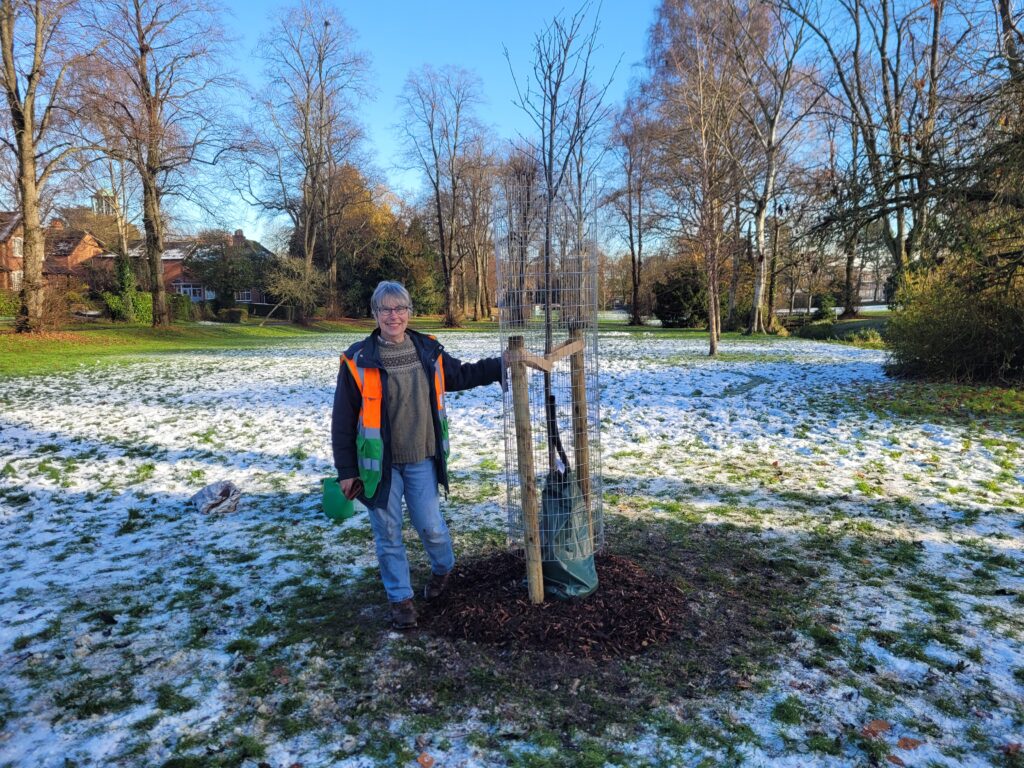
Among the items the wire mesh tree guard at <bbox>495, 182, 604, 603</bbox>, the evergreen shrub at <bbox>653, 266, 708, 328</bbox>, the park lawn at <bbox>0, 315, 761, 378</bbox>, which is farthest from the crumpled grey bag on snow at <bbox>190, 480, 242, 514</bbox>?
the evergreen shrub at <bbox>653, 266, 708, 328</bbox>

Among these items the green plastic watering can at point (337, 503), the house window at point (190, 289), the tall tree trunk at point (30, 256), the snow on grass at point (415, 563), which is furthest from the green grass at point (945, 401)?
the house window at point (190, 289)

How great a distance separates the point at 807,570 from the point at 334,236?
39.9 meters

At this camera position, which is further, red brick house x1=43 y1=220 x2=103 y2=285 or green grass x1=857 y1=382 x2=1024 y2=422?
red brick house x1=43 y1=220 x2=103 y2=285

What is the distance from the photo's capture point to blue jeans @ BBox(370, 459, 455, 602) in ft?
10.5

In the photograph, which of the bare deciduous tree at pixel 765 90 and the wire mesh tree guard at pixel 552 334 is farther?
the bare deciduous tree at pixel 765 90

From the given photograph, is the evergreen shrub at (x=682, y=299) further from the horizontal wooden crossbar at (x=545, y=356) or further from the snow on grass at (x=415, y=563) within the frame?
the horizontal wooden crossbar at (x=545, y=356)

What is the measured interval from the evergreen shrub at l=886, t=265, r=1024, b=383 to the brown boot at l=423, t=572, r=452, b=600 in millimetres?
9970

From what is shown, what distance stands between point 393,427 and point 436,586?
3.44 ft

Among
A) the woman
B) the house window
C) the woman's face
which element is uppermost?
the house window

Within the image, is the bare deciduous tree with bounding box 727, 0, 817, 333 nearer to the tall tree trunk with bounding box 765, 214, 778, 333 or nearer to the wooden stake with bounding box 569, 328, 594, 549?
the tall tree trunk with bounding box 765, 214, 778, 333

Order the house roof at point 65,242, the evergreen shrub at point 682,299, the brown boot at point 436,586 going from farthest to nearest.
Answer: the house roof at point 65,242, the evergreen shrub at point 682,299, the brown boot at point 436,586

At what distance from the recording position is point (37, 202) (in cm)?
1942

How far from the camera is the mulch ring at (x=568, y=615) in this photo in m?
3.06

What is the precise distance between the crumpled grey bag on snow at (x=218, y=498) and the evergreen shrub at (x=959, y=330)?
35.3 feet
